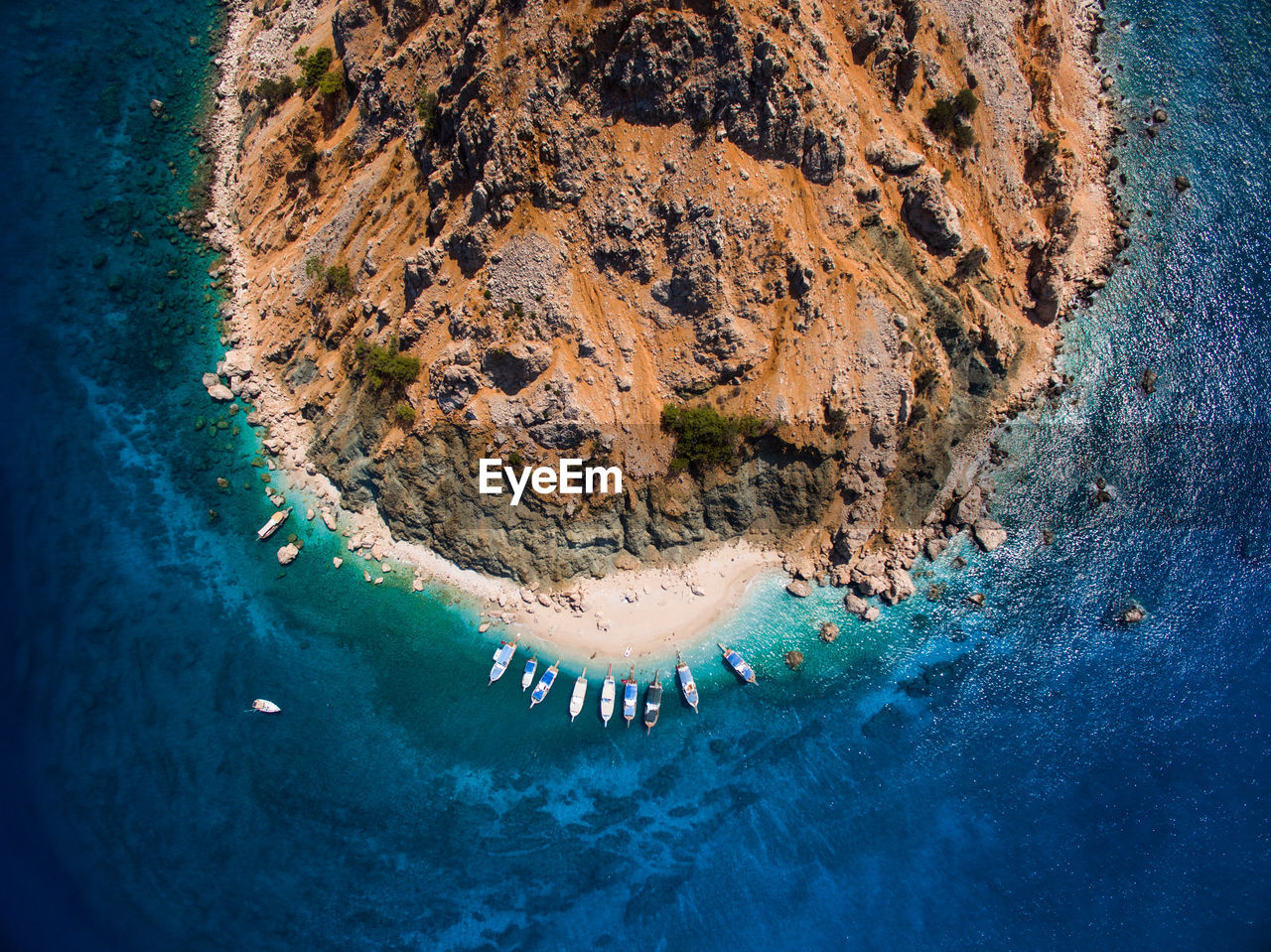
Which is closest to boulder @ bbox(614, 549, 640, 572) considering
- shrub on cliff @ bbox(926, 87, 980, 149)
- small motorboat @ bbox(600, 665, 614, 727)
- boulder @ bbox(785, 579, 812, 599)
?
small motorboat @ bbox(600, 665, 614, 727)

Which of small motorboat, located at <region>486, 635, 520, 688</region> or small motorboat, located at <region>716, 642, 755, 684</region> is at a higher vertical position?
small motorboat, located at <region>716, 642, 755, 684</region>

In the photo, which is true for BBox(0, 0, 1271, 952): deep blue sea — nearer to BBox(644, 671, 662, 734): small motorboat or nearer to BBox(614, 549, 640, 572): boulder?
BBox(644, 671, 662, 734): small motorboat

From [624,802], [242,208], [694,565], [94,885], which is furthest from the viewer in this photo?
[242,208]

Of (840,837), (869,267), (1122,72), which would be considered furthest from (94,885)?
(1122,72)

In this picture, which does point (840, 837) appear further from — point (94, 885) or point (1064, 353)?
point (94, 885)

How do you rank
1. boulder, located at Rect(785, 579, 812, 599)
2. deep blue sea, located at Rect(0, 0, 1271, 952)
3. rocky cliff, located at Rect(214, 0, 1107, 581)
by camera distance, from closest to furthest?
rocky cliff, located at Rect(214, 0, 1107, 581) < deep blue sea, located at Rect(0, 0, 1271, 952) < boulder, located at Rect(785, 579, 812, 599)

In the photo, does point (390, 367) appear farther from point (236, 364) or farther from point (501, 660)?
point (501, 660)
